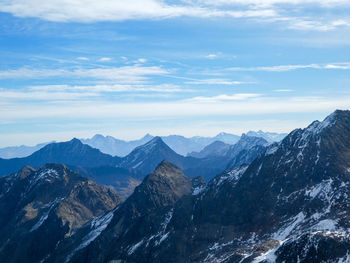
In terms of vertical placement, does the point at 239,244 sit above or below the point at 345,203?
below

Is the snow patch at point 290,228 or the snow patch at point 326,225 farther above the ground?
the snow patch at point 326,225

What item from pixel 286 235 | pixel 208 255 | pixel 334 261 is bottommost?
pixel 208 255

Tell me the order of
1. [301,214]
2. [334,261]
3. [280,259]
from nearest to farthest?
1. [334,261]
2. [280,259]
3. [301,214]

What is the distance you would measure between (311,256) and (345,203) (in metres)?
76.4

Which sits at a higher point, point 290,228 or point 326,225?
point 326,225

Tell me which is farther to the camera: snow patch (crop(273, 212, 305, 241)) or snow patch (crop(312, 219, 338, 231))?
snow patch (crop(273, 212, 305, 241))

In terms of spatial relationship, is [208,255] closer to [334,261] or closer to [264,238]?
[264,238]

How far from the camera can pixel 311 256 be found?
12006cm

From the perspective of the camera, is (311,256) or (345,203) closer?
(311,256)

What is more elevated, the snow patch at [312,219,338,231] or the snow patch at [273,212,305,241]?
the snow patch at [312,219,338,231]

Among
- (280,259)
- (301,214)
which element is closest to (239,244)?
(301,214)

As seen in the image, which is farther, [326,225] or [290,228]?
[290,228]

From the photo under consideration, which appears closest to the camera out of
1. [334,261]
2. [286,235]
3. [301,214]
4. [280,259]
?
[334,261]

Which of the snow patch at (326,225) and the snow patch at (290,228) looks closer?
the snow patch at (326,225)
